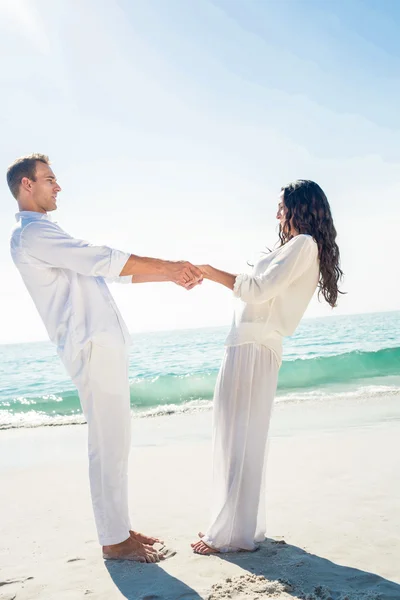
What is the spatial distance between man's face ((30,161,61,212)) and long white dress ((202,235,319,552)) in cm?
126

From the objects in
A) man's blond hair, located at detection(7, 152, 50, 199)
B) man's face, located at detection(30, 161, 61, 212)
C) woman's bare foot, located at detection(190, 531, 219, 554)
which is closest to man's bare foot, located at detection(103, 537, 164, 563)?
woman's bare foot, located at detection(190, 531, 219, 554)

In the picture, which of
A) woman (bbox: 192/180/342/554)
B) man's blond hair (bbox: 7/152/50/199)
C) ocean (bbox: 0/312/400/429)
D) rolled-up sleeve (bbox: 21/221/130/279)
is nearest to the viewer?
rolled-up sleeve (bbox: 21/221/130/279)

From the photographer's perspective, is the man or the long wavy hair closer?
the man

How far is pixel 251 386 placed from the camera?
325cm

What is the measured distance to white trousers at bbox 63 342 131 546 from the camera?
3.15m

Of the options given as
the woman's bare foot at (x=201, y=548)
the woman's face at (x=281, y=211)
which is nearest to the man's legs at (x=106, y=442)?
the woman's bare foot at (x=201, y=548)

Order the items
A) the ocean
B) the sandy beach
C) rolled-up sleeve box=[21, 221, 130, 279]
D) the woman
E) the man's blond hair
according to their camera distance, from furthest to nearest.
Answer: the ocean → the man's blond hair → the woman → rolled-up sleeve box=[21, 221, 130, 279] → the sandy beach

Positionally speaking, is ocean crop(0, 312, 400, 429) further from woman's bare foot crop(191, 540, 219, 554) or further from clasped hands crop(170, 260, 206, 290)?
clasped hands crop(170, 260, 206, 290)

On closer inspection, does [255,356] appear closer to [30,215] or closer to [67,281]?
[67,281]

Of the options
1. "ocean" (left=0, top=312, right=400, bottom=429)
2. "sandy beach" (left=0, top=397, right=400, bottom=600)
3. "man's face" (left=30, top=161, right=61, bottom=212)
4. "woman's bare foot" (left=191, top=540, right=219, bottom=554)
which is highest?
"man's face" (left=30, top=161, right=61, bottom=212)

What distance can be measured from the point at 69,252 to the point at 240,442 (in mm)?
1469

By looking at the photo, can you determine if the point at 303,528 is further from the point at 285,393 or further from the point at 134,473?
the point at 285,393

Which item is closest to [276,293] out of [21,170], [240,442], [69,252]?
[240,442]

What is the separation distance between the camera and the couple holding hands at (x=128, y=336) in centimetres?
313
